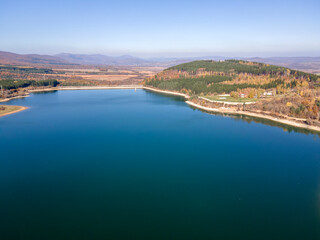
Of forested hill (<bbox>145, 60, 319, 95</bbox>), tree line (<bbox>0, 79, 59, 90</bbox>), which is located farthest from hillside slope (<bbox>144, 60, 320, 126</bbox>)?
tree line (<bbox>0, 79, 59, 90</bbox>)

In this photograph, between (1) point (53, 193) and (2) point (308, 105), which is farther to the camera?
(2) point (308, 105)

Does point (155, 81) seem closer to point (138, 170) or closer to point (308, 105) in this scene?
point (308, 105)

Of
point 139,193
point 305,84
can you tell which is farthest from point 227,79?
point 139,193

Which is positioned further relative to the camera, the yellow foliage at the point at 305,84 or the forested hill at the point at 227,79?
the forested hill at the point at 227,79

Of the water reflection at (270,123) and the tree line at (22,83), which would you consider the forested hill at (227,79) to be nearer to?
the water reflection at (270,123)

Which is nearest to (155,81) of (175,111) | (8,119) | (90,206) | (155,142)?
(175,111)

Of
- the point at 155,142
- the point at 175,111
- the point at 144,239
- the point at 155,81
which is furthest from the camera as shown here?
the point at 155,81

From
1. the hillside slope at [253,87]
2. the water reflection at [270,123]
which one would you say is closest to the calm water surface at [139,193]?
the water reflection at [270,123]

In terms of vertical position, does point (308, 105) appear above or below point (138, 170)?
above
